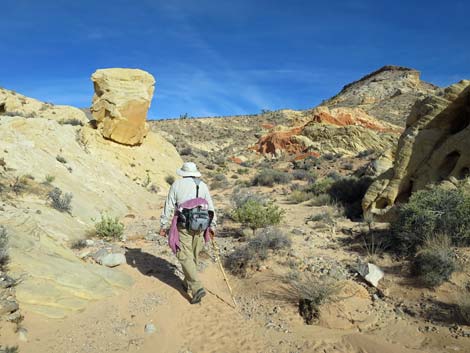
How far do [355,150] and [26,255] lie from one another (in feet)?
80.2

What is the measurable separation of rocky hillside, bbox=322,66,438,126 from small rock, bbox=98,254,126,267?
117ft

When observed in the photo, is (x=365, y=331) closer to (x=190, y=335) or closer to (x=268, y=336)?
(x=268, y=336)

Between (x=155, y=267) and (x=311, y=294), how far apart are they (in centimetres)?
263

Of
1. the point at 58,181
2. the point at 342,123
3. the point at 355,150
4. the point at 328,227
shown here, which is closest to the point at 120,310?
the point at 328,227

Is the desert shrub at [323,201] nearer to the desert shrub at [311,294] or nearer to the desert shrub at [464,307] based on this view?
the desert shrub at [311,294]

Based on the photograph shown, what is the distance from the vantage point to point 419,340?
13.2 ft

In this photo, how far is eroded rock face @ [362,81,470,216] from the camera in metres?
8.62

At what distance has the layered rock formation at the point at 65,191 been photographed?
419 centimetres

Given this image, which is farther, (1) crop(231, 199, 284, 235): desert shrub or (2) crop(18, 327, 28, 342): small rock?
(1) crop(231, 199, 284, 235): desert shrub

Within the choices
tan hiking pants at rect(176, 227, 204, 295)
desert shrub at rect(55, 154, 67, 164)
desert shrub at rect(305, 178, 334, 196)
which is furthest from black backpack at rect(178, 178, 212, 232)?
desert shrub at rect(305, 178, 334, 196)

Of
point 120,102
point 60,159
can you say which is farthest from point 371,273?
point 120,102

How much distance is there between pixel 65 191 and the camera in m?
9.24

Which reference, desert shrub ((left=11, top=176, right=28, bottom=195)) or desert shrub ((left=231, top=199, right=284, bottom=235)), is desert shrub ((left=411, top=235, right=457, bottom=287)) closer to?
desert shrub ((left=231, top=199, right=284, bottom=235))

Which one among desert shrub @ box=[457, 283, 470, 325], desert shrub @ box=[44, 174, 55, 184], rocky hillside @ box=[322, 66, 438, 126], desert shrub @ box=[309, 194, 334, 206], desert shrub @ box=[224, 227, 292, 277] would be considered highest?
rocky hillside @ box=[322, 66, 438, 126]
